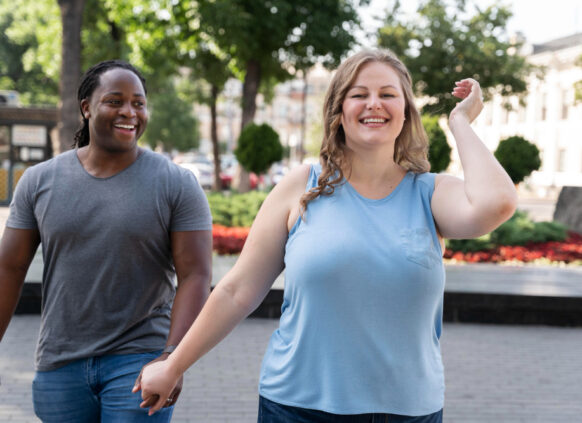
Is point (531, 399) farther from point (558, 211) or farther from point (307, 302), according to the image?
point (558, 211)

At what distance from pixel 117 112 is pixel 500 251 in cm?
1113

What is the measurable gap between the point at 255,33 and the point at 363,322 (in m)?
20.6

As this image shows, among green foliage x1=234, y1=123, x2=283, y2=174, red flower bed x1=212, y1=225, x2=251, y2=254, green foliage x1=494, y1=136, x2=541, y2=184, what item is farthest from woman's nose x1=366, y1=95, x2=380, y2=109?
green foliage x1=234, y1=123, x2=283, y2=174

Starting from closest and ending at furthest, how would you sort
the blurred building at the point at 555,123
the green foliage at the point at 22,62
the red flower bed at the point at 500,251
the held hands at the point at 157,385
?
the held hands at the point at 157,385, the red flower bed at the point at 500,251, the green foliage at the point at 22,62, the blurred building at the point at 555,123

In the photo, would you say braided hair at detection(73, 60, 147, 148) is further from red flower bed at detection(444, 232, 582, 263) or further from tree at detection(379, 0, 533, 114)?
tree at detection(379, 0, 533, 114)

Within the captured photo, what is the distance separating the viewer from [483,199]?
1889 mm

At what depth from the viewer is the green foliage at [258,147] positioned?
61.5 feet

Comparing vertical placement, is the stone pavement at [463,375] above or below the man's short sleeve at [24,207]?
below

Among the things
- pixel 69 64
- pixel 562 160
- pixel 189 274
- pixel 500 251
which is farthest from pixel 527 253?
pixel 562 160

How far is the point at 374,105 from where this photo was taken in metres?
2.06

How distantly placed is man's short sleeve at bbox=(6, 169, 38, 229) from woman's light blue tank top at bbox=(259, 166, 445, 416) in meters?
1.03

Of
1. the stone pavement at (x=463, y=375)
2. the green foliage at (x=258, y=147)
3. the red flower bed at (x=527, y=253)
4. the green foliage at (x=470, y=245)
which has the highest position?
the green foliage at (x=258, y=147)

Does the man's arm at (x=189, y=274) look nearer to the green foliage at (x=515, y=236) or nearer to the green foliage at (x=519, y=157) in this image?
the green foliage at (x=515, y=236)

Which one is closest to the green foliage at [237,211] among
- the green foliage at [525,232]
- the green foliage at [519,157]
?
the green foliage at [525,232]
